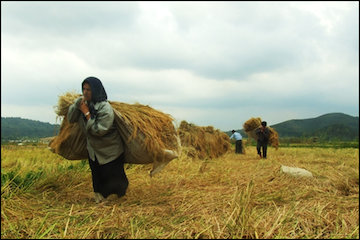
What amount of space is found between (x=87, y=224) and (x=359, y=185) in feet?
14.6

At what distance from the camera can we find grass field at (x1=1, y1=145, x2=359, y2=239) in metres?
2.85

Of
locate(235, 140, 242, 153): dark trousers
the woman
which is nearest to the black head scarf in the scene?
the woman

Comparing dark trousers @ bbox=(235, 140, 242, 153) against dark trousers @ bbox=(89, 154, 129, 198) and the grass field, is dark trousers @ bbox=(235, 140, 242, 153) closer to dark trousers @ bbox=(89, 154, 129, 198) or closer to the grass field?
the grass field

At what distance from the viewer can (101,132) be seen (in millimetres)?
3881

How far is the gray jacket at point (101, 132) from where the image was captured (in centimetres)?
391

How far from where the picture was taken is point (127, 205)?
4113 millimetres

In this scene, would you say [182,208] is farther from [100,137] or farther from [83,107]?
[83,107]

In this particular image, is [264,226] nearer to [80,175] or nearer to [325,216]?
[325,216]

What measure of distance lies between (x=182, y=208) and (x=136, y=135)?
44.0 inches

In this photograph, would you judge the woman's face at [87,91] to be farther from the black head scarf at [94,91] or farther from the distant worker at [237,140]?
the distant worker at [237,140]

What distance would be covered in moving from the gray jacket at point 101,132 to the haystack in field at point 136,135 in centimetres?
13

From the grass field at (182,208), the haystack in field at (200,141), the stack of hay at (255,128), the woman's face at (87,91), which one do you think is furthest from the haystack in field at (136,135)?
the stack of hay at (255,128)

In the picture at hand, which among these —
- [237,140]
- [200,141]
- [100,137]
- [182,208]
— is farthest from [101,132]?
[237,140]

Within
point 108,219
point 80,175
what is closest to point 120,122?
point 108,219
